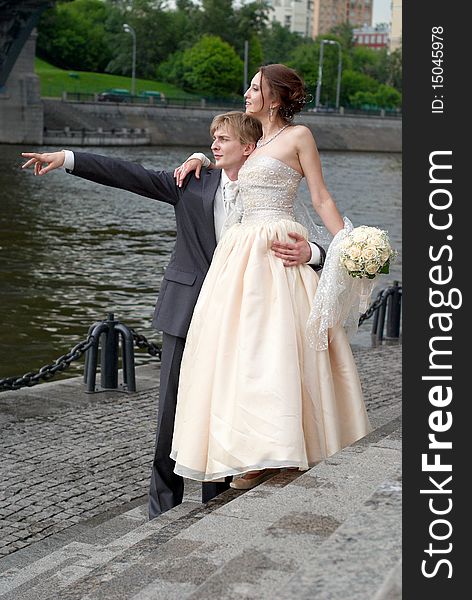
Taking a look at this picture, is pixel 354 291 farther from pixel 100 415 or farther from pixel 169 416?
pixel 100 415

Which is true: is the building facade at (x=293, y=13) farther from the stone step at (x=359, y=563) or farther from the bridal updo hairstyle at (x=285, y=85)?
the stone step at (x=359, y=563)

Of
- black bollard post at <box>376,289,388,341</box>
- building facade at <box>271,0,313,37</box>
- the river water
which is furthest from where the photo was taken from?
building facade at <box>271,0,313,37</box>

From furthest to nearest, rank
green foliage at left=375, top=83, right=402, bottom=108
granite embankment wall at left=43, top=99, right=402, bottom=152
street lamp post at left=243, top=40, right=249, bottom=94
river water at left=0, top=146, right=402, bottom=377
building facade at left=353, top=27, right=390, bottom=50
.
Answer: building facade at left=353, top=27, right=390, bottom=50, green foliage at left=375, top=83, right=402, bottom=108, street lamp post at left=243, top=40, right=249, bottom=94, granite embankment wall at left=43, top=99, right=402, bottom=152, river water at left=0, top=146, right=402, bottom=377

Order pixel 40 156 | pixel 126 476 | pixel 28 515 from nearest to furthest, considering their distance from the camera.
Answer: pixel 40 156, pixel 28 515, pixel 126 476

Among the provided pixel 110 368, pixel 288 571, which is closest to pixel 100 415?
pixel 110 368

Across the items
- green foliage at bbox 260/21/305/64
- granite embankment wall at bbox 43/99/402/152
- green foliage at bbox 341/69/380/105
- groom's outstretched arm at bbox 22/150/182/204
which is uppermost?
green foliage at bbox 260/21/305/64

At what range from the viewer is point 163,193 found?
445 centimetres

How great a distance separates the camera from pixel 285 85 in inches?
167

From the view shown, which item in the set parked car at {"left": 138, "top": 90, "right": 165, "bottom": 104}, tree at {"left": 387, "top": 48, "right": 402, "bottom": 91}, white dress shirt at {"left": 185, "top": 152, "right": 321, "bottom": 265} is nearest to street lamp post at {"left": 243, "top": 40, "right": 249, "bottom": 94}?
parked car at {"left": 138, "top": 90, "right": 165, "bottom": 104}

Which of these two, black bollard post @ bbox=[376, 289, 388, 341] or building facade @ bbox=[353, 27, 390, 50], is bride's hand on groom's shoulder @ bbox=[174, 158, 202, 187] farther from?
building facade @ bbox=[353, 27, 390, 50]

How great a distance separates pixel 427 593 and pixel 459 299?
2.40 feet

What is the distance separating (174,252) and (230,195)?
0.31m

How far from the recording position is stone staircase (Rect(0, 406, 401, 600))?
2.45m

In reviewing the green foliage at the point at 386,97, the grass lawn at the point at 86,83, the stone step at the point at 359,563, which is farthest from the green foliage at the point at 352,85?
the stone step at the point at 359,563
